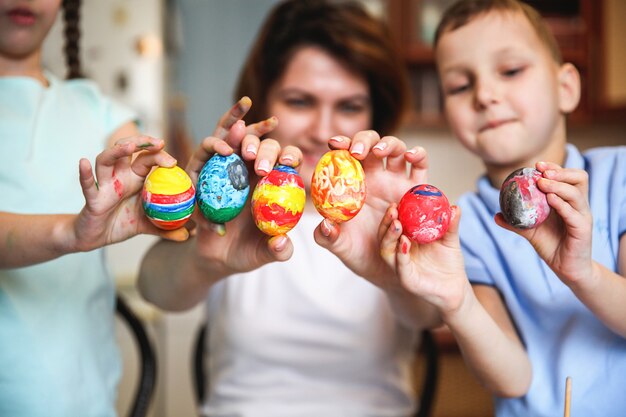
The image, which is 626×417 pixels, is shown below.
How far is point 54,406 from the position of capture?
1.00 m

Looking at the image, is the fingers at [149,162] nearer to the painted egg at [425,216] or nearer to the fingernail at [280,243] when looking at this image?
the fingernail at [280,243]

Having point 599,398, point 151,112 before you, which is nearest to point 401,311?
point 599,398

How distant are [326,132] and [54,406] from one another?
2.90ft

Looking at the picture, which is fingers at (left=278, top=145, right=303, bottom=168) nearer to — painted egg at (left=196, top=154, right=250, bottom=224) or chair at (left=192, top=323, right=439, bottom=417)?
painted egg at (left=196, top=154, right=250, bottom=224)

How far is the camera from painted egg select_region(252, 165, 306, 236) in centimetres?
83

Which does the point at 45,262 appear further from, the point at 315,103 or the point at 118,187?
the point at 315,103

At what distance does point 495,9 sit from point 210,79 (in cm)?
232

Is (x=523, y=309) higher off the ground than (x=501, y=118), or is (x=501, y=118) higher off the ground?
(x=501, y=118)

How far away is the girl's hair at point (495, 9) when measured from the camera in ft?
3.51

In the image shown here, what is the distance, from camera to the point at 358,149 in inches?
32.8

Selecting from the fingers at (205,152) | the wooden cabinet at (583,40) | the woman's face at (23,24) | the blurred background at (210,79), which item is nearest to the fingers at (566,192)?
the fingers at (205,152)

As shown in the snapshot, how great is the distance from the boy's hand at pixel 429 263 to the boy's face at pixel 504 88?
0.27 meters

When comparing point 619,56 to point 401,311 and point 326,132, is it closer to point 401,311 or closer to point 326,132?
point 326,132

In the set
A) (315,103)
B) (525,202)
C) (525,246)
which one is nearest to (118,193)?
(525,202)
